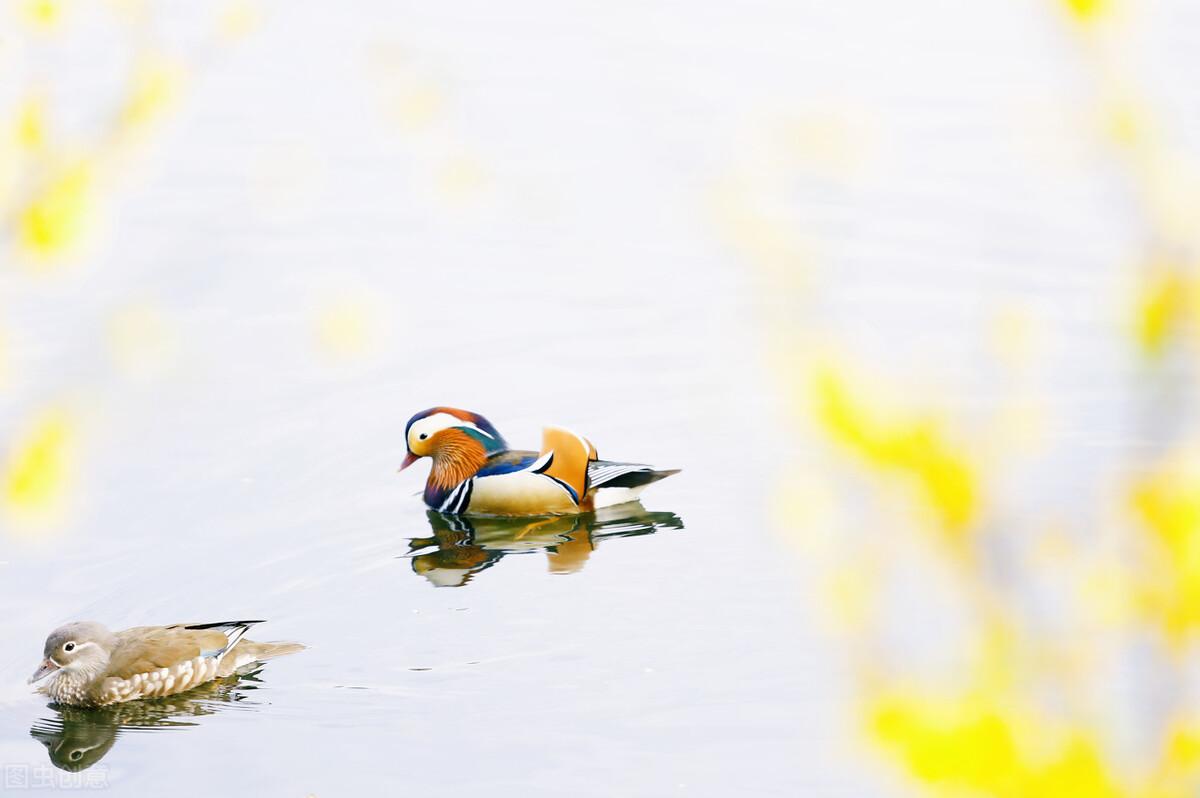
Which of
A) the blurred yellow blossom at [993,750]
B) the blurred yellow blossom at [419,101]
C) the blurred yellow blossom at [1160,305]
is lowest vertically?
the blurred yellow blossom at [993,750]

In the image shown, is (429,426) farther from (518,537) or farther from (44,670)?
(44,670)

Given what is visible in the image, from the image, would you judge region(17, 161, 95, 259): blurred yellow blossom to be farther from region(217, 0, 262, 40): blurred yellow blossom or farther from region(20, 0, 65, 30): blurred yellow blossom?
region(217, 0, 262, 40): blurred yellow blossom

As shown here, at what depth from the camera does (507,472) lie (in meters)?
8.60

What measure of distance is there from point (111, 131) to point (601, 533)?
4587mm

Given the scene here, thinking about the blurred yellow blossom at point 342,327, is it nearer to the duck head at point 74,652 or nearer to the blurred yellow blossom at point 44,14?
the duck head at point 74,652

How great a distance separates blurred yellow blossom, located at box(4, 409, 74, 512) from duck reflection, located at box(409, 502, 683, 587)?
119 inches

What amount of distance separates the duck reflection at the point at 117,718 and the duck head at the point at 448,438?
7.10ft

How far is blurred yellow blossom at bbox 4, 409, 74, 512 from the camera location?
4.65 metres

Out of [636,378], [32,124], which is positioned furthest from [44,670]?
[636,378]

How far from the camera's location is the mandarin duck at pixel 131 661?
657 cm

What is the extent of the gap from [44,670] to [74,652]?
0.40 feet

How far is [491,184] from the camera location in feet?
42.1

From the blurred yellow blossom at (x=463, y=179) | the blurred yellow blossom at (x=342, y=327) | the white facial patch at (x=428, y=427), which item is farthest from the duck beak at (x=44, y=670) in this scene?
the blurred yellow blossom at (x=463, y=179)

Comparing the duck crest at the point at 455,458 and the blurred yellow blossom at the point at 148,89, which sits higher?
the blurred yellow blossom at the point at 148,89
